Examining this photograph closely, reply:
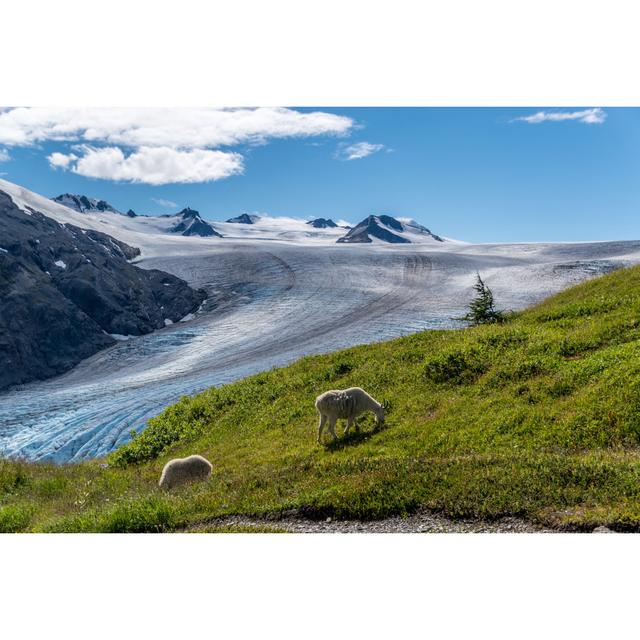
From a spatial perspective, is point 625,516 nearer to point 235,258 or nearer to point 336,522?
point 336,522

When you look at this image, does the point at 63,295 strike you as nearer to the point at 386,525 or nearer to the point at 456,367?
the point at 456,367

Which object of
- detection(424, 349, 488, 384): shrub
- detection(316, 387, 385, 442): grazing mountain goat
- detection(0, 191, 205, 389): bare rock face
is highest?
detection(424, 349, 488, 384): shrub

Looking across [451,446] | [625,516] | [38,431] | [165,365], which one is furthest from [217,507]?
[165,365]

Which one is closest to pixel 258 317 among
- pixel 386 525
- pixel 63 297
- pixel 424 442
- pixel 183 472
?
pixel 63 297

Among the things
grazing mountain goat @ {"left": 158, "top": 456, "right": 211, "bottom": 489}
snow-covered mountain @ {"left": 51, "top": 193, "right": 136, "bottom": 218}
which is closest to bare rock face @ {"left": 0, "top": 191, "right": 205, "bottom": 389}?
grazing mountain goat @ {"left": 158, "top": 456, "right": 211, "bottom": 489}

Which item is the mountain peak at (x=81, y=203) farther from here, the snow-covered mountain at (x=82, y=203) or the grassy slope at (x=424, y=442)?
the grassy slope at (x=424, y=442)

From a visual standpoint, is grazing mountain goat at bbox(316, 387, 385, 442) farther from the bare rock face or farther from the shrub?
the bare rock face
